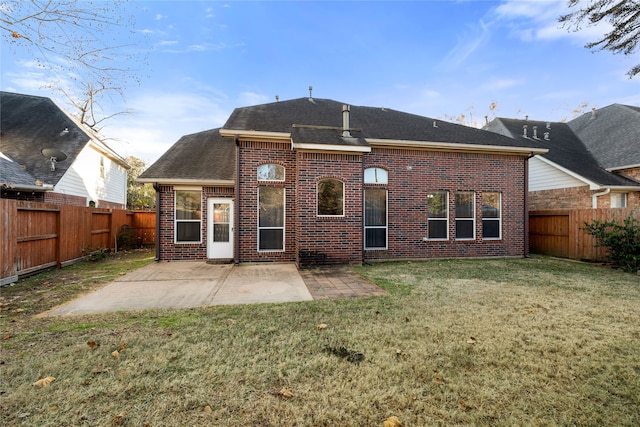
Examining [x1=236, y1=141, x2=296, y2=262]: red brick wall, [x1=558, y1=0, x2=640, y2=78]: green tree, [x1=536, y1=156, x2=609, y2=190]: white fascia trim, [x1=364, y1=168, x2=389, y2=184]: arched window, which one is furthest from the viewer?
[x1=536, y1=156, x2=609, y2=190]: white fascia trim

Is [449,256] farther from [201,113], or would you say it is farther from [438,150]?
[201,113]

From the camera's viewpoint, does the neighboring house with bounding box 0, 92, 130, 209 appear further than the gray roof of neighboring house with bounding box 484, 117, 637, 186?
No

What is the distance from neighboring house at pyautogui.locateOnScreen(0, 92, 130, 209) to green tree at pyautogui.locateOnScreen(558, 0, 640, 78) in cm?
1551

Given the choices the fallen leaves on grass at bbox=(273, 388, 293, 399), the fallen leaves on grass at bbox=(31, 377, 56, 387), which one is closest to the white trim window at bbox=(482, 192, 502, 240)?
the fallen leaves on grass at bbox=(273, 388, 293, 399)

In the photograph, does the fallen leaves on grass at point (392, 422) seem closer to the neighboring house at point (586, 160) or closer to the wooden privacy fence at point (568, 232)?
the wooden privacy fence at point (568, 232)

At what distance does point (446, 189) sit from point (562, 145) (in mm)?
10538

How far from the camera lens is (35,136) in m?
12.7

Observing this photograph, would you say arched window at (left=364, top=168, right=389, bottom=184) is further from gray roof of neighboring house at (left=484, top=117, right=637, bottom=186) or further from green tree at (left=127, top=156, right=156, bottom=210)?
green tree at (left=127, top=156, right=156, bottom=210)

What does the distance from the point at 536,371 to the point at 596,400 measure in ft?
1.54

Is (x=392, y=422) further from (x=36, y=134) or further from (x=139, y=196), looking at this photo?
(x=139, y=196)

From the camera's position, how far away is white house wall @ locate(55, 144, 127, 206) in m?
12.5

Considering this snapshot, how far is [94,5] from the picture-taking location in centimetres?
519

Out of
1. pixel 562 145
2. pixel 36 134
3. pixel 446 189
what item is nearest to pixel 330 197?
pixel 446 189

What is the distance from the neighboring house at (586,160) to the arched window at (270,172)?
9.47 metres
